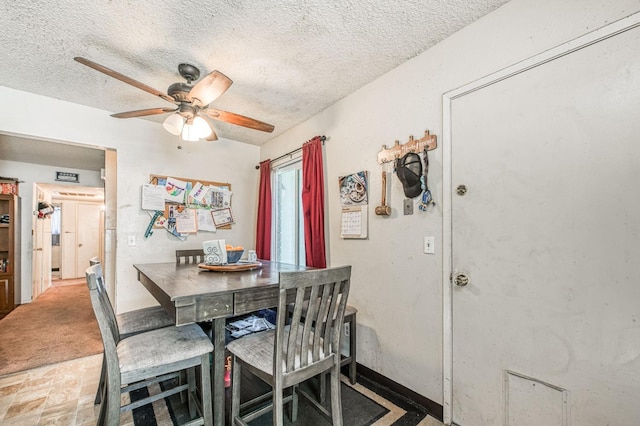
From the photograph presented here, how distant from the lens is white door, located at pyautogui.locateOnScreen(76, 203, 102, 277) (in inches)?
270

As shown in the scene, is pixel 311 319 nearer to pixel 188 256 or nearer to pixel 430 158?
pixel 430 158

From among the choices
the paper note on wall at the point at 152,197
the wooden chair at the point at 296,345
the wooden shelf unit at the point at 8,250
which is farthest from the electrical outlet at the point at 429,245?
the wooden shelf unit at the point at 8,250

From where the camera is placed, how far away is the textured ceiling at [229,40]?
4.91 feet

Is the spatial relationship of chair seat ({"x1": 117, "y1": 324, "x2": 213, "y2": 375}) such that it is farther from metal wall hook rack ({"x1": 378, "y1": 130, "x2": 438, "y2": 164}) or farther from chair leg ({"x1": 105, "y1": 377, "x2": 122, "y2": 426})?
metal wall hook rack ({"x1": 378, "y1": 130, "x2": 438, "y2": 164})

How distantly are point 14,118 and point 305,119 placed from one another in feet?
8.42

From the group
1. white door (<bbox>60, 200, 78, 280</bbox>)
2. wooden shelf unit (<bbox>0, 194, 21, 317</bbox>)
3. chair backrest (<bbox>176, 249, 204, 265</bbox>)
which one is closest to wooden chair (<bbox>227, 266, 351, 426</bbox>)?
chair backrest (<bbox>176, 249, 204, 265</bbox>)

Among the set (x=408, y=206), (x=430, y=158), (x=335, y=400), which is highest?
(x=430, y=158)

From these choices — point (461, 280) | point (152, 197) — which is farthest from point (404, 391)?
point (152, 197)

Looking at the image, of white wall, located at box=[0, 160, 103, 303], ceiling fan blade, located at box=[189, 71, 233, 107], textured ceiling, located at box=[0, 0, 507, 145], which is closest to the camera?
textured ceiling, located at box=[0, 0, 507, 145]

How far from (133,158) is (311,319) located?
2810 mm

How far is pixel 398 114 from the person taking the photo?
79.0 inches

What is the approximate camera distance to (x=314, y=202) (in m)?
2.66

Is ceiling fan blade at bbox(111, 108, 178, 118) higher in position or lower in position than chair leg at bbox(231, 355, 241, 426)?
higher

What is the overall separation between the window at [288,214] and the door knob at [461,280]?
183 centimetres
